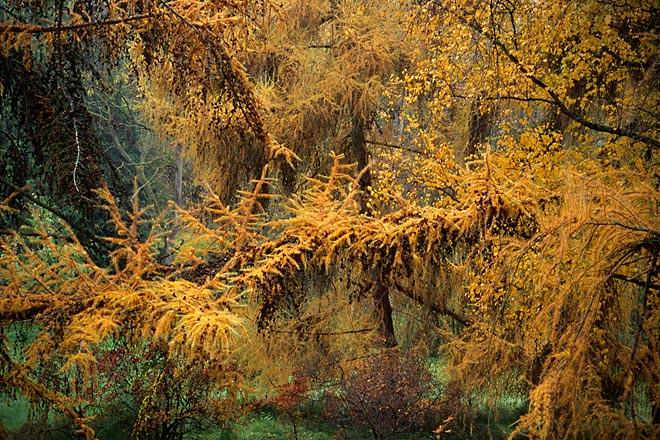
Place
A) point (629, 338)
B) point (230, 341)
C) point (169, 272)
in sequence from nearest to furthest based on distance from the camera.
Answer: point (230, 341) < point (169, 272) < point (629, 338)

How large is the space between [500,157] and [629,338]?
2.40 meters

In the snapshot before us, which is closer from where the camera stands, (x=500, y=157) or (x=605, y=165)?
(x=605, y=165)

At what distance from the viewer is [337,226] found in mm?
4395

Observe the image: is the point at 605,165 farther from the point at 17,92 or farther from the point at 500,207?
the point at 17,92

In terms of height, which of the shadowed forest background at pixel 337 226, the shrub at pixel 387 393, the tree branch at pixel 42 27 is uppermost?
the tree branch at pixel 42 27

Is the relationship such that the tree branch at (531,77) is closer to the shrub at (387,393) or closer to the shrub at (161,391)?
the shrub at (387,393)

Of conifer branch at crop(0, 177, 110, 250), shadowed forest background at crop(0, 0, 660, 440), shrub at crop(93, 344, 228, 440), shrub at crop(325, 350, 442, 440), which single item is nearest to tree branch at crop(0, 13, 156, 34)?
shadowed forest background at crop(0, 0, 660, 440)

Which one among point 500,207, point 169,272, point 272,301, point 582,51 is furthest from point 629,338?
point 169,272

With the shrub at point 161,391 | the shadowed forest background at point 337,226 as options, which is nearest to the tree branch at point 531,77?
the shadowed forest background at point 337,226

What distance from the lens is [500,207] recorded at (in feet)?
14.1

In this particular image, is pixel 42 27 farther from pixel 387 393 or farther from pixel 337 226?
pixel 387 393

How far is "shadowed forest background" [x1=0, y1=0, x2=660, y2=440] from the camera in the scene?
3988 mm

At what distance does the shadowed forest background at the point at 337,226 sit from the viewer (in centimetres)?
399

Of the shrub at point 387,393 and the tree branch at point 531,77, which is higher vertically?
the tree branch at point 531,77
